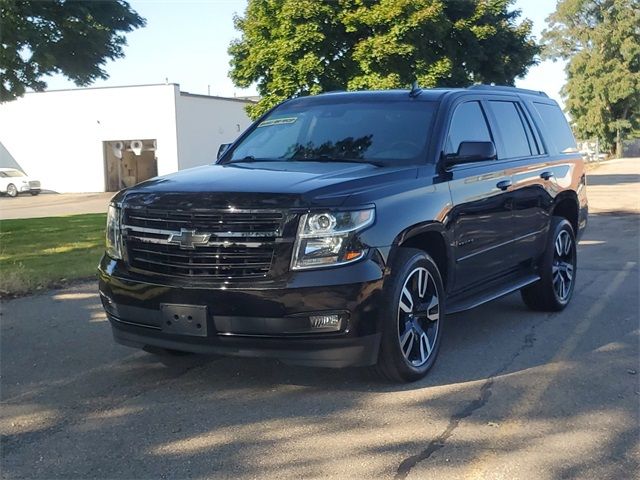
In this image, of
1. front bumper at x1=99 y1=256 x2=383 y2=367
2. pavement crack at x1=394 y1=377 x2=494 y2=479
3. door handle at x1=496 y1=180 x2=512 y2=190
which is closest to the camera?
pavement crack at x1=394 y1=377 x2=494 y2=479

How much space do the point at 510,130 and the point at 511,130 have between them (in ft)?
0.08

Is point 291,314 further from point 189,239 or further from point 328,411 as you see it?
point 189,239

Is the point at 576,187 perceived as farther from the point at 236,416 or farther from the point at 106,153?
the point at 106,153

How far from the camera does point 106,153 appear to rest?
42906mm

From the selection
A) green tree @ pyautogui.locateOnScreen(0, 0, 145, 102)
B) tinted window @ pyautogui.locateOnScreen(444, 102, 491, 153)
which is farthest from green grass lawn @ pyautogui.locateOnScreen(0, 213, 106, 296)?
tinted window @ pyautogui.locateOnScreen(444, 102, 491, 153)

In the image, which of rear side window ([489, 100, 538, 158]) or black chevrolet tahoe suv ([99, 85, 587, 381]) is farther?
rear side window ([489, 100, 538, 158])

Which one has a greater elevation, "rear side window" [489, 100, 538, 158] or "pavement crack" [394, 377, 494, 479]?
"rear side window" [489, 100, 538, 158]

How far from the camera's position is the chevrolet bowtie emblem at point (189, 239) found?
445 cm

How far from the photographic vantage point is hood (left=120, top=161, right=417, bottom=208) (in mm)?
4410

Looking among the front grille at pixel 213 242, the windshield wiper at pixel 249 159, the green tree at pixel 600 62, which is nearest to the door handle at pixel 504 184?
the windshield wiper at pixel 249 159

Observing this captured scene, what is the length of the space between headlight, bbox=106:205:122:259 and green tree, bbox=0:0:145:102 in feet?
27.1

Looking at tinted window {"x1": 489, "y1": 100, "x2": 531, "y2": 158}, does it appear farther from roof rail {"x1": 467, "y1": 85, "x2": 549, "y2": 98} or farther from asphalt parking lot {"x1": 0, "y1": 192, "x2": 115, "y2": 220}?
asphalt parking lot {"x1": 0, "y1": 192, "x2": 115, "y2": 220}

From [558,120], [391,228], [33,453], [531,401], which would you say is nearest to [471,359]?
[531,401]

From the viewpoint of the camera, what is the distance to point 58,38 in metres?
13.5
